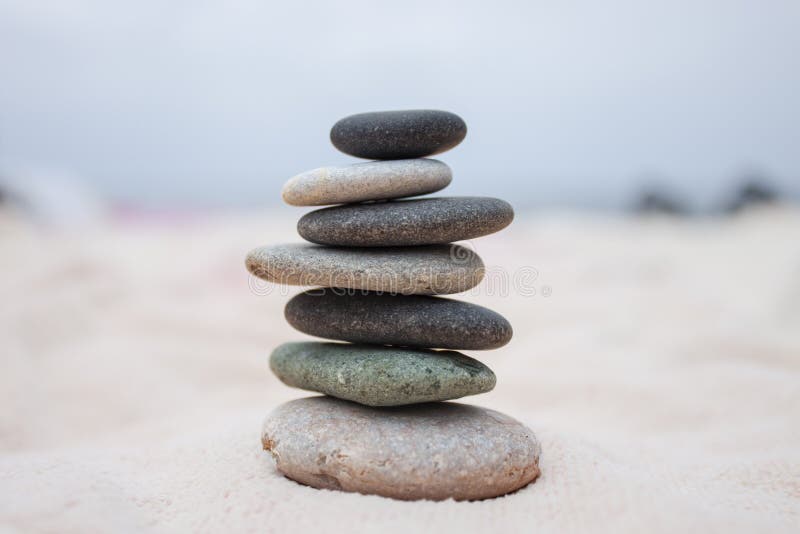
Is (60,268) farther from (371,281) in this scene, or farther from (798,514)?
(798,514)

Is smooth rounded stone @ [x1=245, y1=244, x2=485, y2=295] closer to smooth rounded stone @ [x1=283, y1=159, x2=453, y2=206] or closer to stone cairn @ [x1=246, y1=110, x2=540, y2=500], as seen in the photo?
stone cairn @ [x1=246, y1=110, x2=540, y2=500]

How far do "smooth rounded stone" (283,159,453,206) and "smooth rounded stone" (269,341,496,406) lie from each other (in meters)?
0.99

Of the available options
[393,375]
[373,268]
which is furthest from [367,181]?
[393,375]

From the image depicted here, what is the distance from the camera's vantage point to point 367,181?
3.75 meters

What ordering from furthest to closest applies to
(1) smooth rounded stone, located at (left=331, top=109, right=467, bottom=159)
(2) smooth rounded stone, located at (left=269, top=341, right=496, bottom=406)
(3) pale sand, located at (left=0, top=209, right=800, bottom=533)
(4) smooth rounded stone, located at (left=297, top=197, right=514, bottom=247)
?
1. (1) smooth rounded stone, located at (left=331, top=109, right=467, bottom=159)
2. (4) smooth rounded stone, located at (left=297, top=197, right=514, bottom=247)
3. (2) smooth rounded stone, located at (left=269, top=341, right=496, bottom=406)
4. (3) pale sand, located at (left=0, top=209, right=800, bottom=533)

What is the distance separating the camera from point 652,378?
6531 millimetres

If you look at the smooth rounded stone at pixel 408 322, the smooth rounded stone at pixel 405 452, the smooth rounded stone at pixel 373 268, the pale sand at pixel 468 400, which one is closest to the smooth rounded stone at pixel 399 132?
the smooth rounded stone at pixel 373 268

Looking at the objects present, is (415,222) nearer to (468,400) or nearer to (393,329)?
(393,329)

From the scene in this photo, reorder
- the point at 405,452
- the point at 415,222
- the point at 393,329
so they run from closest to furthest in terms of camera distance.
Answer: the point at 405,452 < the point at 415,222 < the point at 393,329

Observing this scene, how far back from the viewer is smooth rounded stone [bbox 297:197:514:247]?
367 cm

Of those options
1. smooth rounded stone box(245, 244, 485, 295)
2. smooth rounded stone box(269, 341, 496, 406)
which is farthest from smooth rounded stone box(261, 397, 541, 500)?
smooth rounded stone box(245, 244, 485, 295)

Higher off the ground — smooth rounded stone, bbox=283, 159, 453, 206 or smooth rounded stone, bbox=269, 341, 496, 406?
smooth rounded stone, bbox=283, 159, 453, 206

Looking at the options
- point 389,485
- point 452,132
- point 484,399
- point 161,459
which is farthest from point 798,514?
point 161,459

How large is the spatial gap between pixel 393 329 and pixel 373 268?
1.34 ft
